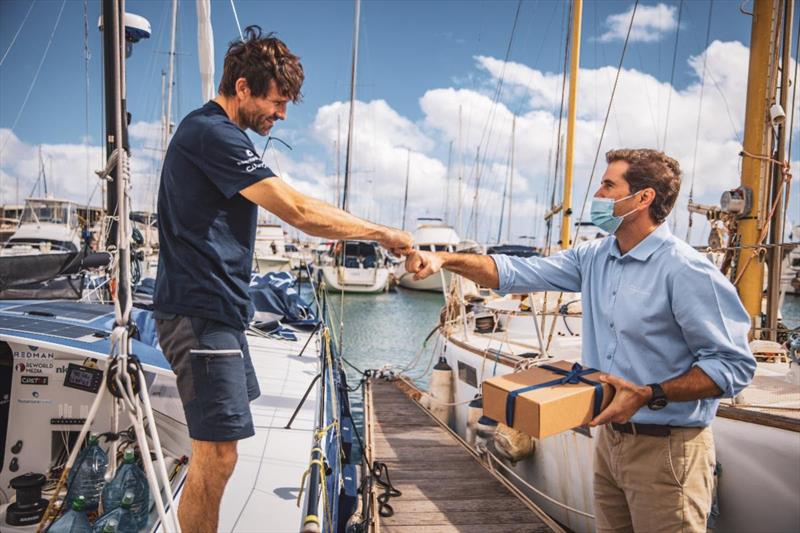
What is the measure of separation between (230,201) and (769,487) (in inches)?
142

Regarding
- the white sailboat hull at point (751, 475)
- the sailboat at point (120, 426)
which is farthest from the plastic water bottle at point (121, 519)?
the white sailboat hull at point (751, 475)

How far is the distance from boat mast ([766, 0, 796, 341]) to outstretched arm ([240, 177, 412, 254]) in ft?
14.5

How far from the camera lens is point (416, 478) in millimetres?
4945

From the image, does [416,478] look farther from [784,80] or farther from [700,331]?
[784,80]

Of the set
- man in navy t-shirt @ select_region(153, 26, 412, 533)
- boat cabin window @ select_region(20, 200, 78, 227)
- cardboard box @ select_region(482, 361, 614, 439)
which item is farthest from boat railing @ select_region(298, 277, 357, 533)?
boat cabin window @ select_region(20, 200, 78, 227)

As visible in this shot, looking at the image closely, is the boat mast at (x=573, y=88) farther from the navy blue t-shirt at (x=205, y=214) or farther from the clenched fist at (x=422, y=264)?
the navy blue t-shirt at (x=205, y=214)

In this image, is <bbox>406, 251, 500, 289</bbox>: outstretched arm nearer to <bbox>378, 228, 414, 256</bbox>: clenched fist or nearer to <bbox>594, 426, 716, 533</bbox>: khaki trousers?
<bbox>378, 228, 414, 256</bbox>: clenched fist

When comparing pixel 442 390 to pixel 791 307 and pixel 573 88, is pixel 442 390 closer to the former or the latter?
pixel 573 88

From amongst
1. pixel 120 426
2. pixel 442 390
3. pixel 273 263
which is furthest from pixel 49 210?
pixel 120 426

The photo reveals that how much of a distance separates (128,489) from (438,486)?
323 centimetres

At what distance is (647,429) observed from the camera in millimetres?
1773

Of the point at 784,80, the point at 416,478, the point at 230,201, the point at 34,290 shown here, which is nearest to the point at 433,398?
the point at 416,478

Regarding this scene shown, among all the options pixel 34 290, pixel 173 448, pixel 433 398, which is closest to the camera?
pixel 173 448

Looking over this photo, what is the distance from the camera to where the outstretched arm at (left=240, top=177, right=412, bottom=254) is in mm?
1709
